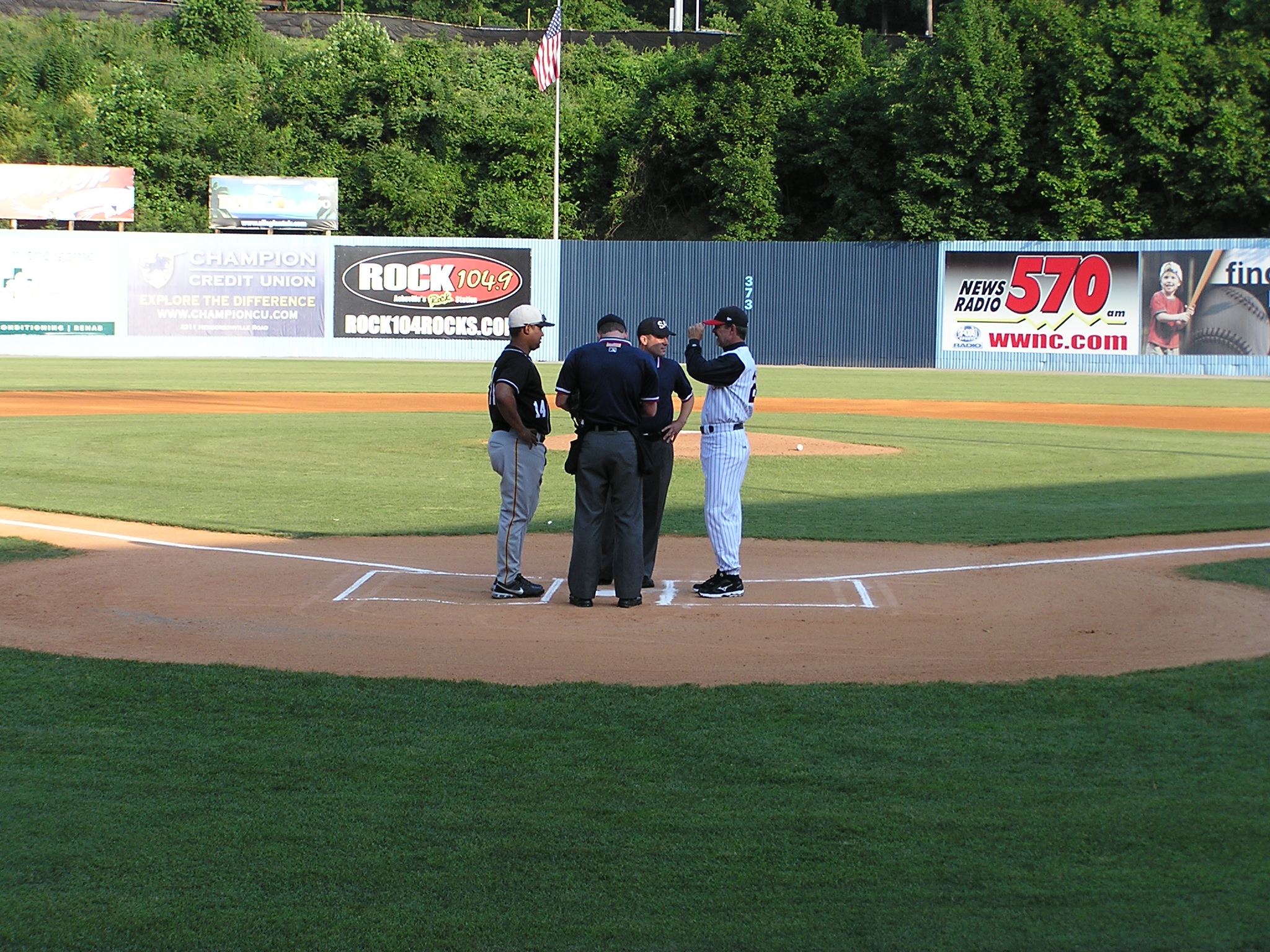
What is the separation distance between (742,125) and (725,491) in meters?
42.7

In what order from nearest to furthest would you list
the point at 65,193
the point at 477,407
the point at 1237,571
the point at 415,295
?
the point at 1237,571
the point at 477,407
the point at 415,295
the point at 65,193

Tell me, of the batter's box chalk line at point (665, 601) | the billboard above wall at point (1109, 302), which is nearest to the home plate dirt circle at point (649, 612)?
→ the batter's box chalk line at point (665, 601)

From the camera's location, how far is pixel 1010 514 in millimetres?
12375

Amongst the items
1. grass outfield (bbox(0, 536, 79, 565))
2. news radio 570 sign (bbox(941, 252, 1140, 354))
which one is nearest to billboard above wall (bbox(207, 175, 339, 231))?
news radio 570 sign (bbox(941, 252, 1140, 354))

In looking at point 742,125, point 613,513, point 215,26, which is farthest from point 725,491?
point 215,26

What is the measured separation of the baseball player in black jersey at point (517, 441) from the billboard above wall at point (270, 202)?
119 ft

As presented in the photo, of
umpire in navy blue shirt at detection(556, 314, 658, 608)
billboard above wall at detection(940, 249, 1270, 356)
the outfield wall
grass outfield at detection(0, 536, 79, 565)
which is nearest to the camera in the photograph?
umpire in navy blue shirt at detection(556, 314, 658, 608)

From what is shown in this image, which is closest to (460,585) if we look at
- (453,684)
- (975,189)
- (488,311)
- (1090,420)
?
(453,684)

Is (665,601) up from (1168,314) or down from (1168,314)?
down

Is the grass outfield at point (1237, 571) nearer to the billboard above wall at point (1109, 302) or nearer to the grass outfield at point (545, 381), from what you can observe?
the grass outfield at point (545, 381)

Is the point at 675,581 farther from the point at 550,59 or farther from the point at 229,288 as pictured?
the point at 550,59

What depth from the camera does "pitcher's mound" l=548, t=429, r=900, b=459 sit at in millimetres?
17047

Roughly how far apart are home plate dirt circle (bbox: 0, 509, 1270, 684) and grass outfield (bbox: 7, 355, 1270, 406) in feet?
58.6

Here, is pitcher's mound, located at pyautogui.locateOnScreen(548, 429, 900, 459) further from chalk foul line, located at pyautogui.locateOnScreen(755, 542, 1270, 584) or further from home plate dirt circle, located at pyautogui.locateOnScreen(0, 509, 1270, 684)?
chalk foul line, located at pyautogui.locateOnScreen(755, 542, 1270, 584)
